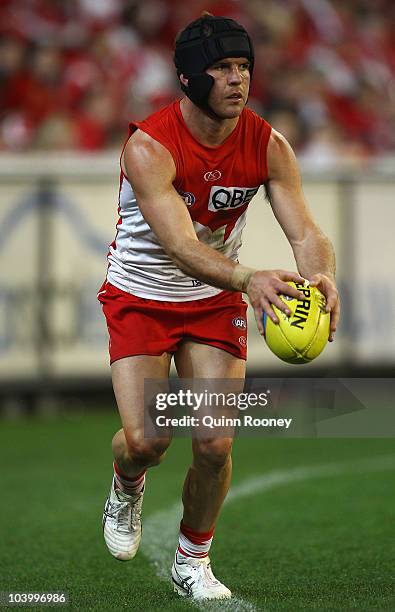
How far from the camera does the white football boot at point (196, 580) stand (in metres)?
5.29

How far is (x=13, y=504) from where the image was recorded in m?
7.72

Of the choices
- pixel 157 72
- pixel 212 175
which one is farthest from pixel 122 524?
pixel 157 72

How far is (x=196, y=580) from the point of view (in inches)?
211

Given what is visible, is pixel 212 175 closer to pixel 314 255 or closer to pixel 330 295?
pixel 314 255

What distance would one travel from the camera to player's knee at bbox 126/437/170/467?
5.32 metres

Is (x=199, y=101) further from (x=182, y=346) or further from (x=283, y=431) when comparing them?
(x=283, y=431)

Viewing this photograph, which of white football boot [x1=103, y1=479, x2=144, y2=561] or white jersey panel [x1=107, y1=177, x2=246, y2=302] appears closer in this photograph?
white jersey panel [x1=107, y1=177, x2=246, y2=302]

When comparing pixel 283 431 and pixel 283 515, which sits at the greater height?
pixel 283 431

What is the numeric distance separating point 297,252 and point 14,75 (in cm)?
853

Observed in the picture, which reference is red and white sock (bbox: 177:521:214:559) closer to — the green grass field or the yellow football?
the green grass field

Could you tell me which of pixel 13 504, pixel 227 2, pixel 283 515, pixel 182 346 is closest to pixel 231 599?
pixel 182 346

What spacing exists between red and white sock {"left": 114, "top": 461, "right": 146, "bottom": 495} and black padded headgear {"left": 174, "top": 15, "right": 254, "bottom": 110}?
1761 mm

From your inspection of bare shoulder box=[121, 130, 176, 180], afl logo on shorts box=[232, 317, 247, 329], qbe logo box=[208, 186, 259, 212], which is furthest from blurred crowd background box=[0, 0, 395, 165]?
bare shoulder box=[121, 130, 176, 180]

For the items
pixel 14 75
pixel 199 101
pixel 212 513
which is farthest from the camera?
pixel 14 75
